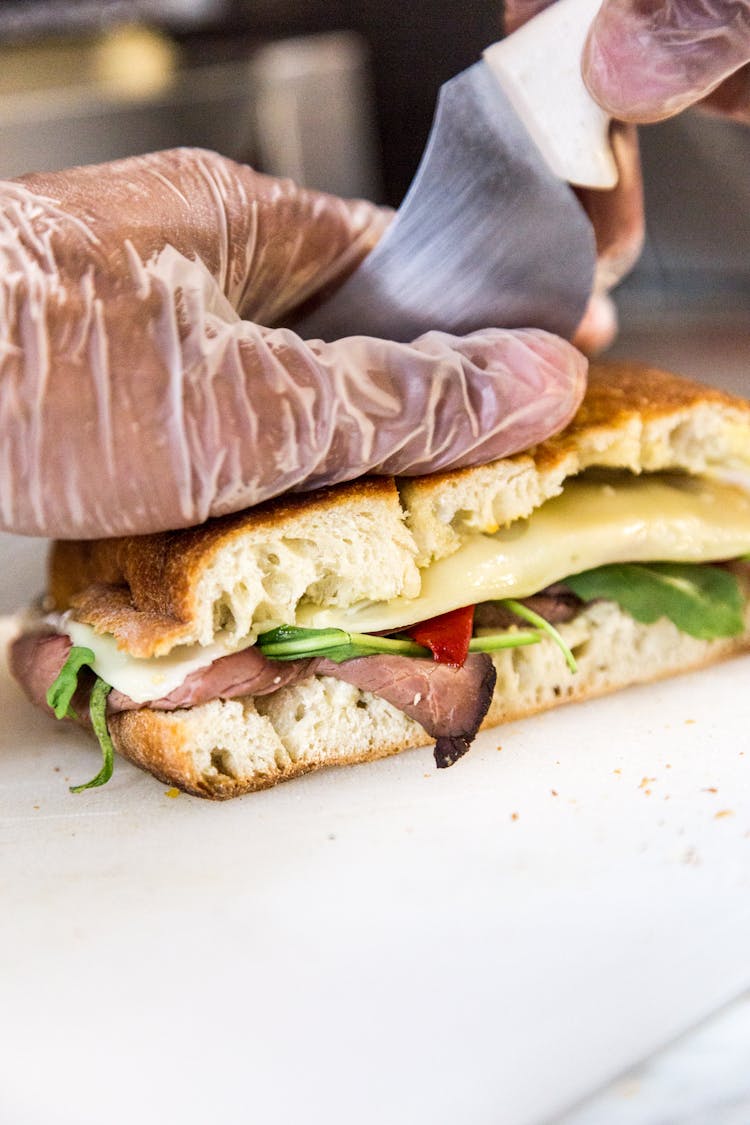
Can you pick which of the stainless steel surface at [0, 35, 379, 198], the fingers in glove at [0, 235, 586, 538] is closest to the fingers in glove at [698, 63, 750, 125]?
the fingers in glove at [0, 235, 586, 538]

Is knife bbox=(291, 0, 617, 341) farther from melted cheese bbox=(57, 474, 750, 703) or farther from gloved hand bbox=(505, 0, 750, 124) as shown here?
melted cheese bbox=(57, 474, 750, 703)

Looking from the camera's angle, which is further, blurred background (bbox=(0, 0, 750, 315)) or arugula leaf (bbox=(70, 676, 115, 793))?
blurred background (bbox=(0, 0, 750, 315))

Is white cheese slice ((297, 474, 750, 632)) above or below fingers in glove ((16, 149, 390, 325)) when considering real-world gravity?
below

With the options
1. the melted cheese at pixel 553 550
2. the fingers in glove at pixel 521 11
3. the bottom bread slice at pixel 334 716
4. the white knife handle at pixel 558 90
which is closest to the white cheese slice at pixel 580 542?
the melted cheese at pixel 553 550

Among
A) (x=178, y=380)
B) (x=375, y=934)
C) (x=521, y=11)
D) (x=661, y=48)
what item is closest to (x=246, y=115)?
(x=521, y=11)

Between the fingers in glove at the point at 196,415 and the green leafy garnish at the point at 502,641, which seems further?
the green leafy garnish at the point at 502,641

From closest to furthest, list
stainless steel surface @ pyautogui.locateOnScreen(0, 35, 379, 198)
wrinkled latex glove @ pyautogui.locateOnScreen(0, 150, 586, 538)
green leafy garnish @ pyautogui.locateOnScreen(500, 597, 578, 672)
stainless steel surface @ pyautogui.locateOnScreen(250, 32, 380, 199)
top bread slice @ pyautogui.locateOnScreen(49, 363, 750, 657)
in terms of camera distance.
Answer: wrinkled latex glove @ pyautogui.locateOnScreen(0, 150, 586, 538) → top bread slice @ pyautogui.locateOnScreen(49, 363, 750, 657) → green leafy garnish @ pyautogui.locateOnScreen(500, 597, 578, 672) → stainless steel surface @ pyautogui.locateOnScreen(0, 35, 379, 198) → stainless steel surface @ pyautogui.locateOnScreen(250, 32, 380, 199)

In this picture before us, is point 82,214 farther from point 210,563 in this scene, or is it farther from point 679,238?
point 679,238

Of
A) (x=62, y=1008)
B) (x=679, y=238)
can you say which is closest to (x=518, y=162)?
(x=62, y=1008)

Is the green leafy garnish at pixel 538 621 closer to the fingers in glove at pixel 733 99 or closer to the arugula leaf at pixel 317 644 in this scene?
the arugula leaf at pixel 317 644
